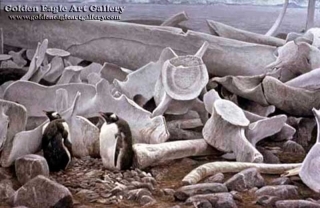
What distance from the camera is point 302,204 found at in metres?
0.96

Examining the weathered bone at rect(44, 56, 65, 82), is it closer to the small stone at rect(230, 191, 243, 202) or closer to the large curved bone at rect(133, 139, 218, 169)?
the large curved bone at rect(133, 139, 218, 169)

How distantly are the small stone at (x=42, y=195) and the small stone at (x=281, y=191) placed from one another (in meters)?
0.35

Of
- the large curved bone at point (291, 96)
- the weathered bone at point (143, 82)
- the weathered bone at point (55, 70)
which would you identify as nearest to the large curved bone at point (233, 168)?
the large curved bone at point (291, 96)

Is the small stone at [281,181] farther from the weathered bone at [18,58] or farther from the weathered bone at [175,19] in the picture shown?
the weathered bone at [18,58]

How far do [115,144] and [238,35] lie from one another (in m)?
0.73

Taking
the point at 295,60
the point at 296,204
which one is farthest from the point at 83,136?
the point at 295,60

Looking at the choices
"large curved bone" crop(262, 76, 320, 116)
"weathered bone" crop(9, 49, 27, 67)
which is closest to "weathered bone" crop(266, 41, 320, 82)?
"large curved bone" crop(262, 76, 320, 116)

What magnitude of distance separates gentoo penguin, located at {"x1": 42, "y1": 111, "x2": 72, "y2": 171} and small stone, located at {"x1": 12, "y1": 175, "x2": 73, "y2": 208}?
168 millimetres

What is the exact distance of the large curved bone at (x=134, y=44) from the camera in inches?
63.9

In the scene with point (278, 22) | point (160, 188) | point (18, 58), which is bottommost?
point (160, 188)

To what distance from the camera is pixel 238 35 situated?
1731 mm

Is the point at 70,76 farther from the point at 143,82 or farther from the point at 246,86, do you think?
the point at 246,86

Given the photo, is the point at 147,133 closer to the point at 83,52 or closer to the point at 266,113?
the point at 266,113

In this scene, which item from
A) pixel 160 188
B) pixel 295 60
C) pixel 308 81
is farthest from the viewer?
pixel 295 60
